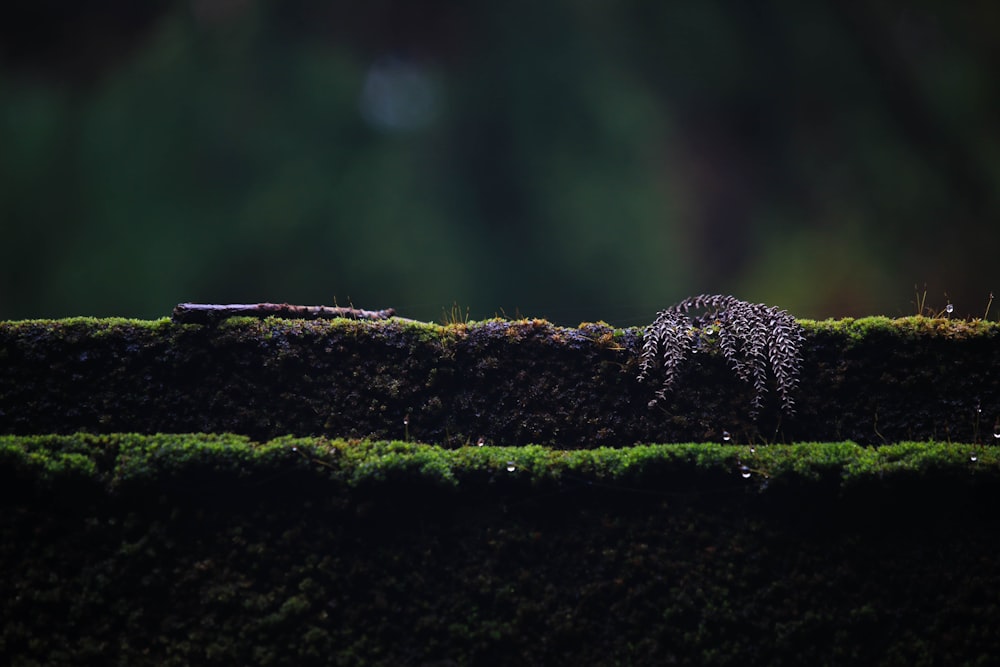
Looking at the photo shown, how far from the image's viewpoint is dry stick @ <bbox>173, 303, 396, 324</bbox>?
4.45 m

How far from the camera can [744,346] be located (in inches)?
170

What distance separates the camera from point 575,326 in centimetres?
468

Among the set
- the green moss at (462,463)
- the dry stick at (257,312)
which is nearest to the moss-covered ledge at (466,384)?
the dry stick at (257,312)

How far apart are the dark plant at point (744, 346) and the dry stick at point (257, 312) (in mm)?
Answer: 1821

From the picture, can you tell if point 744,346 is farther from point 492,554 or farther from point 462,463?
point 492,554

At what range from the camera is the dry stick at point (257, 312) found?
14.6ft

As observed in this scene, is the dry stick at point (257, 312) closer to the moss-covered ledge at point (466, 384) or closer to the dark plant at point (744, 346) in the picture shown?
the moss-covered ledge at point (466, 384)

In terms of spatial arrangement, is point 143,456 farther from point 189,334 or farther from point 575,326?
point 575,326

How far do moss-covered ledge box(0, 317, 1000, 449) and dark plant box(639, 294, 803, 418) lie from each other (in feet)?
0.29

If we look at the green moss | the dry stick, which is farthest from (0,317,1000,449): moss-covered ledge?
the green moss

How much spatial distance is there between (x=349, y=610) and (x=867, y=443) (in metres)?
3.12

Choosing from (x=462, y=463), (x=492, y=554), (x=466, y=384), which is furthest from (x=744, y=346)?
(x=492, y=554)

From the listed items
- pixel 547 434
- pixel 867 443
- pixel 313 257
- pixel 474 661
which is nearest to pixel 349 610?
pixel 474 661

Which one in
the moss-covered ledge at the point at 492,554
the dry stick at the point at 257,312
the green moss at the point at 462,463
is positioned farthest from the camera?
the dry stick at the point at 257,312
